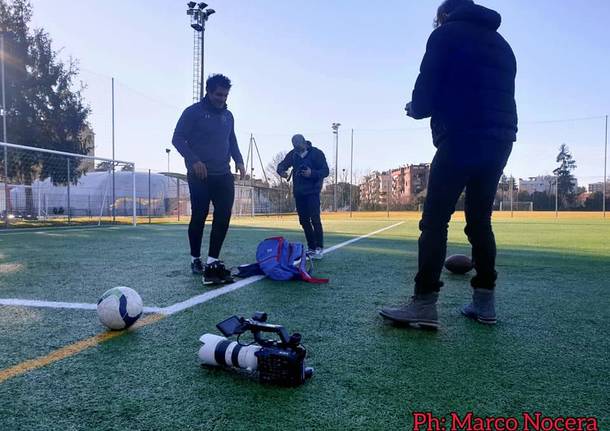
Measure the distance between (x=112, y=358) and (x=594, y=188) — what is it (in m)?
45.7

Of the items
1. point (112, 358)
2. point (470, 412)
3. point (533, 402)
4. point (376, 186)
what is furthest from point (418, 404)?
point (376, 186)

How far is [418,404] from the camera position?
159 centimetres

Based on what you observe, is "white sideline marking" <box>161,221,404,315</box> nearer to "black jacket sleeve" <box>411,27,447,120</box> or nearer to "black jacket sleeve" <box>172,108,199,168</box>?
"black jacket sleeve" <box>172,108,199,168</box>

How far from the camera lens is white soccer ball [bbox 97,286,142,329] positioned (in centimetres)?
249

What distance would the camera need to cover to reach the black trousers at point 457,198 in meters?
2.59

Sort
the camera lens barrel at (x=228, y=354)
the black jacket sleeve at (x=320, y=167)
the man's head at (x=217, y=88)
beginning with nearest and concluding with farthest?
the camera lens barrel at (x=228, y=354), the man's head at (x=217, y=88), the black jacket sleeve at (x=320, y=167)

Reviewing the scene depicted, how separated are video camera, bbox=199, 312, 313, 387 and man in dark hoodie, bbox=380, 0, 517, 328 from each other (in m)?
1.03

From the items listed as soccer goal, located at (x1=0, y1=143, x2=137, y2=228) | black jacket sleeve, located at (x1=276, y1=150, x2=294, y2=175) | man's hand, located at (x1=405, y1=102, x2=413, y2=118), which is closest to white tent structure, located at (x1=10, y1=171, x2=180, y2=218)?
soccer goal, located at (x1=0, y1=143, x2=137, y2=228)

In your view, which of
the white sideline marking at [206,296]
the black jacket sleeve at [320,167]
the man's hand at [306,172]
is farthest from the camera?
the black jacket sleeve at [320,167]

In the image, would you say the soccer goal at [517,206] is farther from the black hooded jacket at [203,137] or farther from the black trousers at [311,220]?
the black hooded jacket at [203,137]

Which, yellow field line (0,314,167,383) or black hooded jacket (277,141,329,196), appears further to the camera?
black hooded jacket (277,141,329,196)

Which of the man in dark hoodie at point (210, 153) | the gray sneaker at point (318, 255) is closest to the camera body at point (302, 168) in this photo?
the gray sneaker at point (318, 255)

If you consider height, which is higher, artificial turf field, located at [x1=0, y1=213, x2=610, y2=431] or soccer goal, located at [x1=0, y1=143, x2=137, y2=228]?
soccer goal, located at [x1=0, y1=143, x2=137, y2=228]

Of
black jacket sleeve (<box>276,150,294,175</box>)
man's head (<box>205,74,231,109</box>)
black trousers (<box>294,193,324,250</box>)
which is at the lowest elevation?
black trousers (<box>294,193,324,250</box>)
